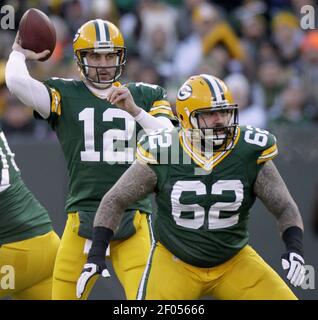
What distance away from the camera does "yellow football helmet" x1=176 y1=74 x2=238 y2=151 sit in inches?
192

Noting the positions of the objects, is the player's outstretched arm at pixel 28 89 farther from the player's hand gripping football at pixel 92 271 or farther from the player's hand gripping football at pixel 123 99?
the player's hand gripping football at pixel 92 271

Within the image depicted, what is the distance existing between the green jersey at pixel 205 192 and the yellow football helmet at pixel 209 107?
0.27 ft

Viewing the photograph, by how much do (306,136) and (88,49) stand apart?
2.51 metres

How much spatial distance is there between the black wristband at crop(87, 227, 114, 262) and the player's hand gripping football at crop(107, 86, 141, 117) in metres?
0.75

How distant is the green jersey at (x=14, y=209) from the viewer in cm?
547

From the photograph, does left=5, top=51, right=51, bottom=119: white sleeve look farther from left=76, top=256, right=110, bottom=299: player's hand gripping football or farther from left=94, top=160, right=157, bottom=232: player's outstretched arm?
left=76, top=256, right=110, bottom=299: player's hand gripping football

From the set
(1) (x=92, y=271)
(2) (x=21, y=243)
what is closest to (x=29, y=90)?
(2) (x=21, y=243)

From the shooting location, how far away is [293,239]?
4.77 m

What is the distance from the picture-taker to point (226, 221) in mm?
4871

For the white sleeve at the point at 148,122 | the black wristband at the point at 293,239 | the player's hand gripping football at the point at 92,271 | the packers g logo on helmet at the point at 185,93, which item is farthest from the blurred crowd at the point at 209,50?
the player's hand gripping football at the point at 92,271

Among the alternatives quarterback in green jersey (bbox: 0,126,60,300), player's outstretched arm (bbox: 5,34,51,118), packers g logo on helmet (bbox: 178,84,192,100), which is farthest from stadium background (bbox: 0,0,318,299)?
packers g logo on helmet (bbox: 178,84,192,100)

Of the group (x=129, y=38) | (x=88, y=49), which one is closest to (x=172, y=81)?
(x=129, y=38)

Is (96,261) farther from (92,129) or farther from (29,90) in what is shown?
(29,90)

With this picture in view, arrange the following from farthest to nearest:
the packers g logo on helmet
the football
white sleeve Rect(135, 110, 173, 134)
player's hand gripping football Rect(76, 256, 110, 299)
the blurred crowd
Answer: the blurred crowd, the football, white sleeve Rect(135, 110, 173, 134), the packers g logo on helmet, player's hand gripping football Rect(76, 256, 110, 299)
